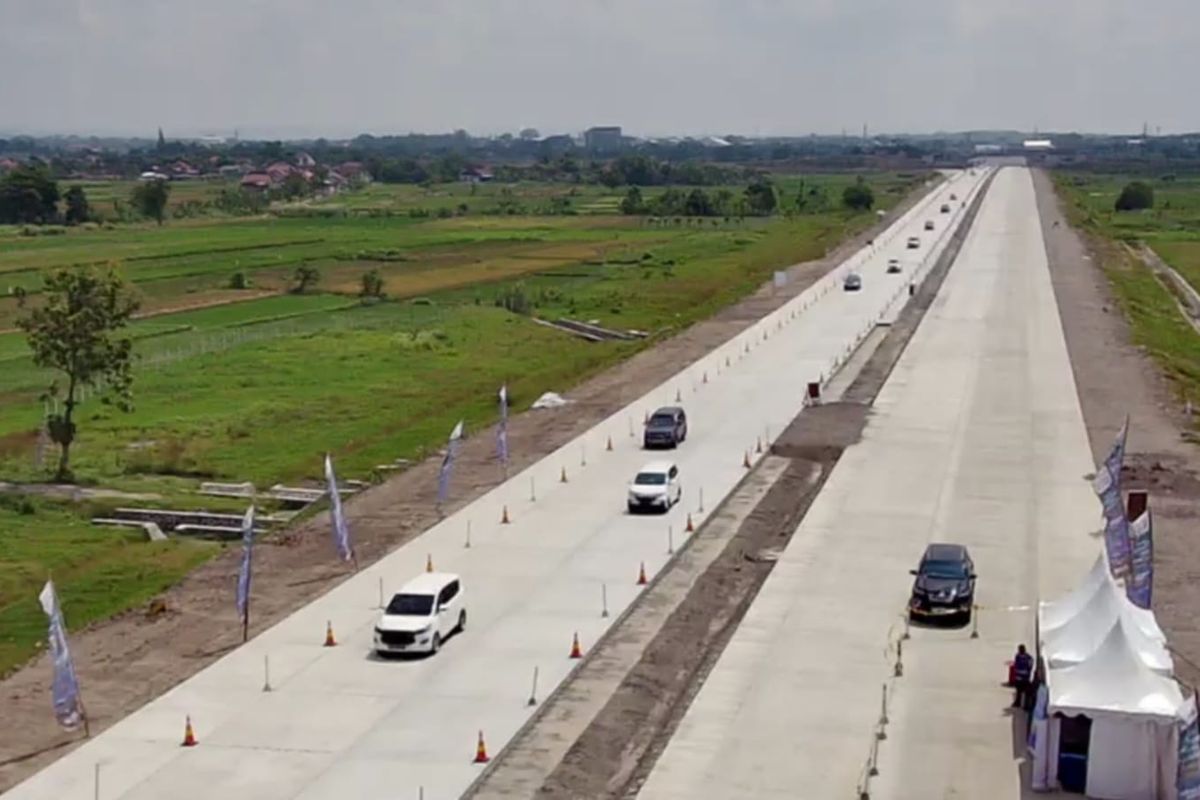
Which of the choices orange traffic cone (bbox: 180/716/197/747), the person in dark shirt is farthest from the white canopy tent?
orange traffic cone (bbox: 180/716/197/747)

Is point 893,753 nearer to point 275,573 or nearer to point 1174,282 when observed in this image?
point 275,573

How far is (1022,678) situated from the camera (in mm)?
24875

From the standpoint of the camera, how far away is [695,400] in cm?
5438

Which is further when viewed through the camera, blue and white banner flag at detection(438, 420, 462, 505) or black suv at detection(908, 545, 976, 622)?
blue and white banner flag at detection(438, 420, 462, 505)

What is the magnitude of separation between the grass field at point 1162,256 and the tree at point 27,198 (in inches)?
3303

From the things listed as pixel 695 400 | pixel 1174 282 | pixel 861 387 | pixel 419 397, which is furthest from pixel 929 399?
pixel 1174 282

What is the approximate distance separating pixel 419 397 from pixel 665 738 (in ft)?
113

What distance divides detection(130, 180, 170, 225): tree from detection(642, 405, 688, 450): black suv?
110 m

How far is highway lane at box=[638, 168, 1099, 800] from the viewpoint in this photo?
2264cm

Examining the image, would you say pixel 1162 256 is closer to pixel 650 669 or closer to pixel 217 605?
pixel 217 605

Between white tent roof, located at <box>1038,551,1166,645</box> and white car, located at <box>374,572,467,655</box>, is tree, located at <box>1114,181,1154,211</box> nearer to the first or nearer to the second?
white car, located at <box>374,572,467,655</box>

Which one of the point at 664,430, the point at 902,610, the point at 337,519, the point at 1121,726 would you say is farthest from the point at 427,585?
the point at 664,430

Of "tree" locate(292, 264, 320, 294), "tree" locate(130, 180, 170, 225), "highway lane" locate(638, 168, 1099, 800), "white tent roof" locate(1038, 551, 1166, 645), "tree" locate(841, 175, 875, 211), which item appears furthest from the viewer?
"tree" locate(841, 175, 875, 211)

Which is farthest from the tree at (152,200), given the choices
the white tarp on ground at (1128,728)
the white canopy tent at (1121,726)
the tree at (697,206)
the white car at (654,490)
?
the white tarp on ground at (1128,728)
